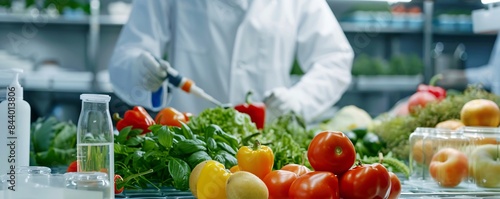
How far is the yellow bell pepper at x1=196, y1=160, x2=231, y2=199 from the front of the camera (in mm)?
1792

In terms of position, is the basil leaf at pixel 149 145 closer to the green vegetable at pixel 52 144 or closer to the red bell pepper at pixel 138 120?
the red bell pepper at pixel 138 120

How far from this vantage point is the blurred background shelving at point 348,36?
20.2 feet

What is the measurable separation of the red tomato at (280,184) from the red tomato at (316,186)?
4 cm

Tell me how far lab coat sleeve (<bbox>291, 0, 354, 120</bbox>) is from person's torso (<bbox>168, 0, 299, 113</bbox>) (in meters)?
0.13

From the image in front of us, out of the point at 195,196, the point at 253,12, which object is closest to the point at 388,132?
the point at 253,12

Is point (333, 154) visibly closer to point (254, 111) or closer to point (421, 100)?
point (254, 111)

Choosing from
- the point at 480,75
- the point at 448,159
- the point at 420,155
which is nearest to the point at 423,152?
the point at 420,155

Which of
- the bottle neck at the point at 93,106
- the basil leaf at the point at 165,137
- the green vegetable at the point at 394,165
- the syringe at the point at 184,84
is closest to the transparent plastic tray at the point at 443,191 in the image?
the green vegetable at the point at 394,165

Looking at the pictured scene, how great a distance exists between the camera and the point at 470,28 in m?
7.11

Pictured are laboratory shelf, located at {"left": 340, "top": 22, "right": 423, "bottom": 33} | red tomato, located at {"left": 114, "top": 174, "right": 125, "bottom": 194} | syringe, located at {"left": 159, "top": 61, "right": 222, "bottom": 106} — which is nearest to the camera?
red tomato, located at {"left": 114, "top": 174, "right": 125, "bottom": 194}

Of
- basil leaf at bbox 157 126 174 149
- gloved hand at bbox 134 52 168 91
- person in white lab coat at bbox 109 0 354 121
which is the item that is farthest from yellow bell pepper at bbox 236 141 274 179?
person in white lab coat at bbox 109 0 354 121

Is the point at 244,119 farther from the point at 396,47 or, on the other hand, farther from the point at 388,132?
the point at 396,47

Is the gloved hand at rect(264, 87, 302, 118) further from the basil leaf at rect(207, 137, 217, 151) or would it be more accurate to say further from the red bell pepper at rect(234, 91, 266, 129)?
the basil leaf at rect(207, 137, 217, 151)

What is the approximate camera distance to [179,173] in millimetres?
2006
